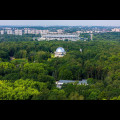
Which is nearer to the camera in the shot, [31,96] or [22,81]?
[31,96]

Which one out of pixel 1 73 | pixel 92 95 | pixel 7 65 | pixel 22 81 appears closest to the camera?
pixel 92 95

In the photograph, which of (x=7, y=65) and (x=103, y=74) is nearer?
(x=103, y=74)

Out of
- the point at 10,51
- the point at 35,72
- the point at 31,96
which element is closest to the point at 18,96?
the point at 31,96
